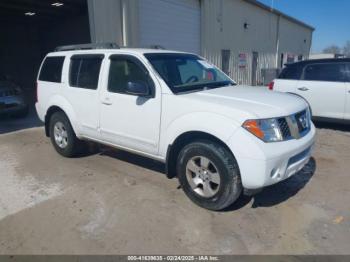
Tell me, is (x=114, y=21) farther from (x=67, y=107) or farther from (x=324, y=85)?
(x=324, y=85)

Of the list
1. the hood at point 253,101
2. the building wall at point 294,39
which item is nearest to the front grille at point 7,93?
the hood at point 253,101

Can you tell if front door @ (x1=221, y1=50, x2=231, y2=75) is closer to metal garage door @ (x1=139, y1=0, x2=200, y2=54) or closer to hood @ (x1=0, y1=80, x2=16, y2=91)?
metal garage door @ (x1=139, y1=0, x2=200, y2=54)

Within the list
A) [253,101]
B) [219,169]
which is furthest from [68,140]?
[253,101]

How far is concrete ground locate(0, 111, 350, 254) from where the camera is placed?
9.48ft

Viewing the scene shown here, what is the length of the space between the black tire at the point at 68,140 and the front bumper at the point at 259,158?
3.17 m

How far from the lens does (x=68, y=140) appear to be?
523 centimetres

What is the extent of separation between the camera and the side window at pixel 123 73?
4008mm

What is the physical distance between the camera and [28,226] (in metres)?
3.24

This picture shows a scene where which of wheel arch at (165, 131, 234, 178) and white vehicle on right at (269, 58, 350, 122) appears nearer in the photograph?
wheel arch at (165, 131, 234, 178)

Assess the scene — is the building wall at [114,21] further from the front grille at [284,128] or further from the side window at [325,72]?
the front grille at [284,128]

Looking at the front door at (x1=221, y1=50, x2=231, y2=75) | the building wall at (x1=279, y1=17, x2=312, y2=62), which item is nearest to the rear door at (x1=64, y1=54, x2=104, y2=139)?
the front door at (x1=221, y1=50, x2=231, y2=75)

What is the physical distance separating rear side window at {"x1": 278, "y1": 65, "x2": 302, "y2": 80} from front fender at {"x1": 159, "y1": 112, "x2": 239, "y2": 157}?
5.00 metres

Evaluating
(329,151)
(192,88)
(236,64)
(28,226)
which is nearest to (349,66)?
(329,151)

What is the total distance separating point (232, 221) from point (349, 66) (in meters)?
5.23
